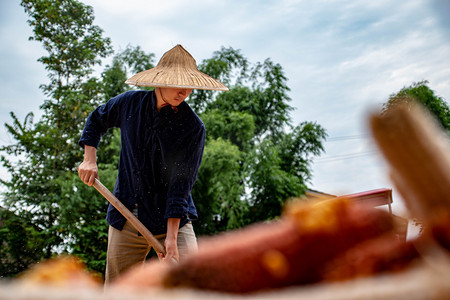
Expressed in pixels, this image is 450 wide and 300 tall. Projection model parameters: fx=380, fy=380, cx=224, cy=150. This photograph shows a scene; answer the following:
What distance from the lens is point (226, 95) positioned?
12.3m

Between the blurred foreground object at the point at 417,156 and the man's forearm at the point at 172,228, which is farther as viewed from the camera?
the man's forearm at the point at 172,228

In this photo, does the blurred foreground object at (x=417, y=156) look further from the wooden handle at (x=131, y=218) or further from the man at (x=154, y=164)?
the man at (x=154, y=164)

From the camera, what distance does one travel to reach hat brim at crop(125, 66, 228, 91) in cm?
200

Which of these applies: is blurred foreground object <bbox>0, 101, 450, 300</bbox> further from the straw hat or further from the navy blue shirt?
the navy blue shirt

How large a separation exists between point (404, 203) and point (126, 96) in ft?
7.49

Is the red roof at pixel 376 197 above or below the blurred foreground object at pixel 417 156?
below

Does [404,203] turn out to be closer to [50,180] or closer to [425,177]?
[425,177]

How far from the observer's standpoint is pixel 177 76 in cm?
209

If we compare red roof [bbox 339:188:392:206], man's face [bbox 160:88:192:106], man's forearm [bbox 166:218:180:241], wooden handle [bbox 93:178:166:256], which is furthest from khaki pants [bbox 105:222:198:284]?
red roof [bbox 339:188:392:206]

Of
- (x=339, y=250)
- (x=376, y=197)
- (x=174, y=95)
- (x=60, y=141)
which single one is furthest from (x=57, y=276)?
(x=60, y=141)

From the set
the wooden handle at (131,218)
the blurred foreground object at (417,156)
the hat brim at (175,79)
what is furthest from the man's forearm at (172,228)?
the blurred foreground object at (417,156)

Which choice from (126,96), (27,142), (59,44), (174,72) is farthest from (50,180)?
(174,72)

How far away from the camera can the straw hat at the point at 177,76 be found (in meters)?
2.01

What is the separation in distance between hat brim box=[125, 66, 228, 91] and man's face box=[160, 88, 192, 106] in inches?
3.8
